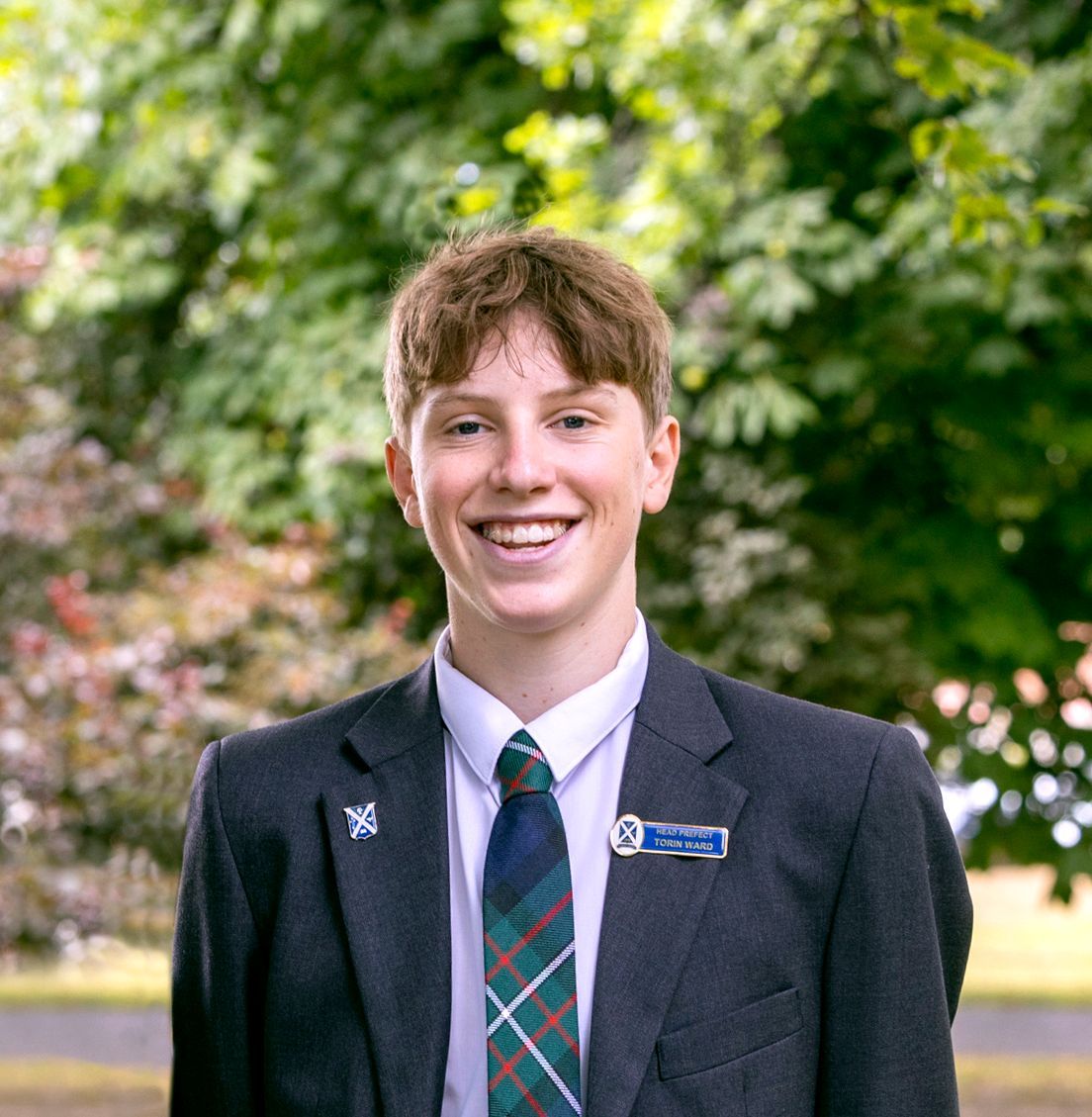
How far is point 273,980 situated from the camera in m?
1.91

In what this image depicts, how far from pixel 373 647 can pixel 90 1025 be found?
544cm

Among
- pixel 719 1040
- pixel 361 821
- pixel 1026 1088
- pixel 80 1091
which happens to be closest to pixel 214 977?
pixel 361 821

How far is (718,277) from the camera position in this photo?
613 centimetres

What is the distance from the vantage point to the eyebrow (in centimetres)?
189

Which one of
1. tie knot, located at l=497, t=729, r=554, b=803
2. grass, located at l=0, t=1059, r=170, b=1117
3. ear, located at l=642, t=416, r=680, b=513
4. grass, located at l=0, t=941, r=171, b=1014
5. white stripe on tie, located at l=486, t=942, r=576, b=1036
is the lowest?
grass, located at l=0, t=1059, r=170, b=1117

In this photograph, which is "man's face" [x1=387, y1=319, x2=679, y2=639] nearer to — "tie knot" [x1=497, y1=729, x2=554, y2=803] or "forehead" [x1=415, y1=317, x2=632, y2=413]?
"forehead" [x1=415, y1=317, x2=632, y2=413]

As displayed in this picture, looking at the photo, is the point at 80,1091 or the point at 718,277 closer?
the point at 718,277

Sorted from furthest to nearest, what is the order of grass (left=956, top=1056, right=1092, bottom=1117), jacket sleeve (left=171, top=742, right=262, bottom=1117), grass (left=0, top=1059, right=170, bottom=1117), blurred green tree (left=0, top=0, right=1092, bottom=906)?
grass (left=956, top=1056, right=1092, bottom=1117) → grass (left=0, top=1059, right=170, bottom=1117) → blurred green tree (left=0, top=0, right=1092, bottom=906) → jacket sleeve (left=171, top=742, right=262, bottom=1117)

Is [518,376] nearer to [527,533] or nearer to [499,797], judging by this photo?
[527,533]

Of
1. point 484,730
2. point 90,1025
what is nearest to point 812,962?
point 484,730

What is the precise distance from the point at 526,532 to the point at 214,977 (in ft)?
2.30

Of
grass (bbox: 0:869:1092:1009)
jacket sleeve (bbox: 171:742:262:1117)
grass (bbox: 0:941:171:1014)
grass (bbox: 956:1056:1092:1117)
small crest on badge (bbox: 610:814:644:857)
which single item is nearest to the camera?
small crest on badge (bbox: 610:814:644:857)

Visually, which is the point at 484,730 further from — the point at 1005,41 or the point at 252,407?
the point at 252,407

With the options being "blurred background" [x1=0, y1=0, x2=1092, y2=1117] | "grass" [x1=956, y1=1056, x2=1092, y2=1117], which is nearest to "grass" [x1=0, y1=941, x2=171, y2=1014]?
"blurred background" [x1=0, y1=0, x2=1092, y2=1117]
